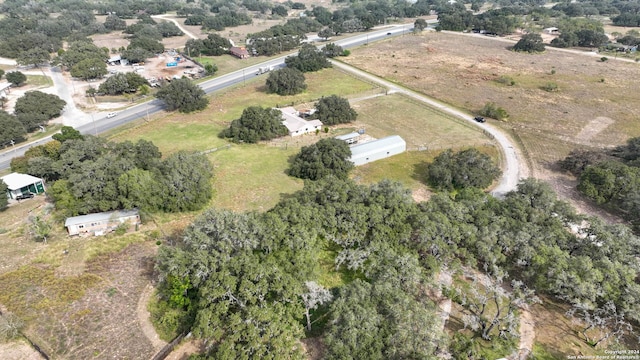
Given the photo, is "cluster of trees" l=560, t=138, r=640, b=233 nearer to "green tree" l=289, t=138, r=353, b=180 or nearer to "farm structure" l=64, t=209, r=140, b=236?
"green tree" l=289, t=138, r=353, b=180

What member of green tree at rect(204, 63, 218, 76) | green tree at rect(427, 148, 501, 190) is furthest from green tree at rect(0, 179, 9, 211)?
green tree at rect(204, 63, 218, 76)

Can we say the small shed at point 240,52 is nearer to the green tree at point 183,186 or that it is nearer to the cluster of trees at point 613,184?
the green tree at point 183,186

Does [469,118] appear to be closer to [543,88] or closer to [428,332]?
[543,88]

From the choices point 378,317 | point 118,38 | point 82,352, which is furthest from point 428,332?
point 118,38

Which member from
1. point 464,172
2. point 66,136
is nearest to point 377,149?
point 464,172

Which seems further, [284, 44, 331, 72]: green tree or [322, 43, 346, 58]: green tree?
[322, 43, 346, 58]: green tree

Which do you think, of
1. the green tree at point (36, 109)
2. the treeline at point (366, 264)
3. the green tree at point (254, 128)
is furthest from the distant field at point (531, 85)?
the green tree at point (36, 109)

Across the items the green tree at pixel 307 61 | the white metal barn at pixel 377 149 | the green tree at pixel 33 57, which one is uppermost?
the green tree at pixel 33 57
